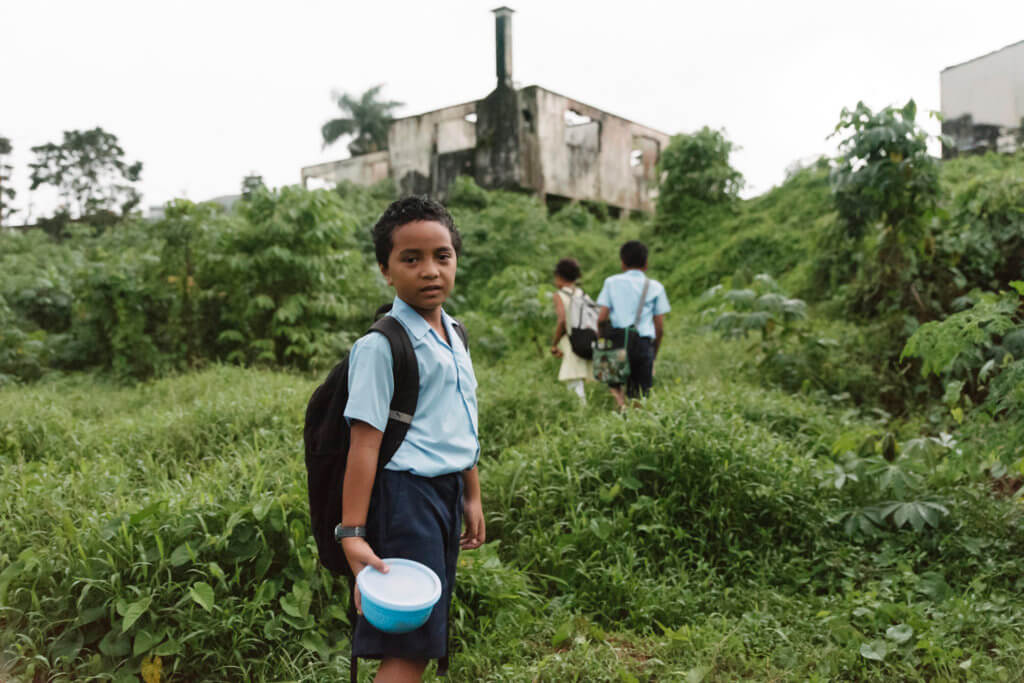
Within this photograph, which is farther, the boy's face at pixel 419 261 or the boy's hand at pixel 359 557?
the boy's face at pixel 419 261

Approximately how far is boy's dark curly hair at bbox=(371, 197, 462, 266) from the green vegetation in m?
1.72

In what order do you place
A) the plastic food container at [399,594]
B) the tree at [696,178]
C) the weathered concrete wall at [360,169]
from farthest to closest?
the weathered concrete wall at [360,169] → the tree at [696,178] → the plastic food container at [399,594]

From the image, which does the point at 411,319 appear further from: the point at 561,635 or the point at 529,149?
the point at 529,149

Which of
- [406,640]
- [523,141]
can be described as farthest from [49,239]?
[406,640]

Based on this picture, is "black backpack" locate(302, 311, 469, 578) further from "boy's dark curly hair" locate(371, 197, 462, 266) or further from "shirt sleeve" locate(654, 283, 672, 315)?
"shirt sleeve" locate(654, 283, 672, 315)

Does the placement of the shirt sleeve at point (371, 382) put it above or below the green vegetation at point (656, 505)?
above

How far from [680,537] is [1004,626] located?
1.45 m

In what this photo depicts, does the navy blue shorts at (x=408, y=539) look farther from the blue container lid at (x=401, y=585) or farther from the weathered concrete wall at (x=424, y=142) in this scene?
the weathered concrete wall at (x=424, y=142)

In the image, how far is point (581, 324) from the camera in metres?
6.13

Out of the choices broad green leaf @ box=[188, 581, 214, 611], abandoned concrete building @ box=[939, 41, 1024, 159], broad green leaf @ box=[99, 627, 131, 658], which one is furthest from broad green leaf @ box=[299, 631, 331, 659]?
abandoned concrete building @ box=[939, 41, 1024, 159]

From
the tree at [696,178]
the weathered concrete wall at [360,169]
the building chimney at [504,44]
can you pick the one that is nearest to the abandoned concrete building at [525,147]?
the building chimney at [504,44]

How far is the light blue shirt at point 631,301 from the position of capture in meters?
5.91

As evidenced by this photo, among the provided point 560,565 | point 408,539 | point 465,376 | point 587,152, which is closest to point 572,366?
point 560,565

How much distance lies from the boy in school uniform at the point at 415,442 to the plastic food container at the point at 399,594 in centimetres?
4
